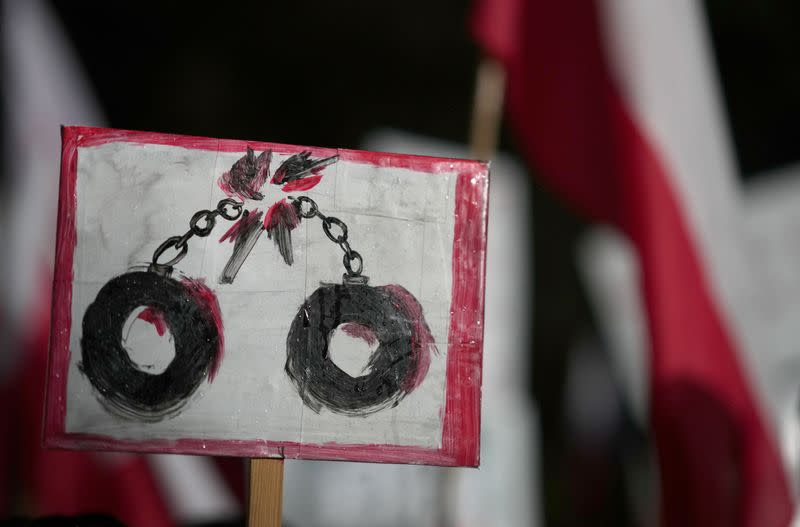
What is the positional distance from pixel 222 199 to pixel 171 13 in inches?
70.3

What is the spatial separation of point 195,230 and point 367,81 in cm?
164

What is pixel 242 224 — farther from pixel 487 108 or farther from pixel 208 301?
pixel 487 108

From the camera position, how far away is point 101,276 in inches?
35.6

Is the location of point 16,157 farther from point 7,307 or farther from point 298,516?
point 298,516

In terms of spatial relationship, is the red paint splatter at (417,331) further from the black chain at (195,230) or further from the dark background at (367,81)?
the dark background at (367,81)

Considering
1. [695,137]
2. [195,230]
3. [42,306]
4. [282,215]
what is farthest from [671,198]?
[42,306]

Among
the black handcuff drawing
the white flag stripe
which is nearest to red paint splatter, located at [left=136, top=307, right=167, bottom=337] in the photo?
the black handcuff drawing

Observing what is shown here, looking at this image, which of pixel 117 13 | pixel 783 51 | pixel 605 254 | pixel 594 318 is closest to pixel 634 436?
pixel 594 318

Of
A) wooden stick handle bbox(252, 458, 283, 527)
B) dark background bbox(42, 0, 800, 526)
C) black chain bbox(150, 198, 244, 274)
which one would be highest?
dark background bbox(42, 0, 800, 526)

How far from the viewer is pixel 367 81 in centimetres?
245

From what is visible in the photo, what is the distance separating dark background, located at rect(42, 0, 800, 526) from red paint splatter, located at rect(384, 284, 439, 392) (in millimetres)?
1553

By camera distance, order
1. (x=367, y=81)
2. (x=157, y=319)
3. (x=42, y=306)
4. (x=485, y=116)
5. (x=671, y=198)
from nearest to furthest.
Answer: (x=157, y=319), (x=671, y=198), (x=485, y=116), (x=42, y=306), (x=367, y=81)

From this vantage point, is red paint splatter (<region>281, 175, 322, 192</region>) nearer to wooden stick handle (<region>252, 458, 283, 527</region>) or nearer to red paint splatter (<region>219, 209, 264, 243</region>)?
red paint splatter (<region>219, 209, 264, 243</region>)

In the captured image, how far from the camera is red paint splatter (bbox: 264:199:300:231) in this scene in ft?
3.08
